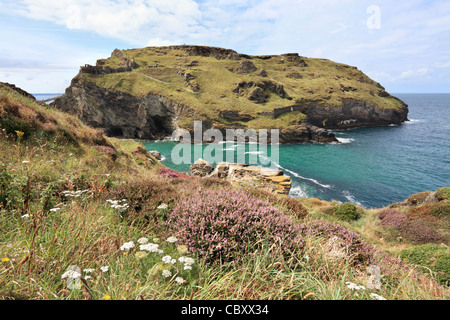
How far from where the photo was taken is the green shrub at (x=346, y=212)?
65.5 feet

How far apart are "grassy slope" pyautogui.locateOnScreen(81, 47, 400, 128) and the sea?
26226mm

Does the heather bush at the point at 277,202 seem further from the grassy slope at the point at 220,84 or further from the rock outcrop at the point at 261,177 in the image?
the grassy slope at the point at 220,84

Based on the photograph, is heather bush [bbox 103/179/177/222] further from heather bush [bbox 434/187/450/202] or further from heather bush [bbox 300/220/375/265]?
heather bush [bbox 434/187/450/202]

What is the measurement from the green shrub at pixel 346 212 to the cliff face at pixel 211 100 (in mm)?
64433

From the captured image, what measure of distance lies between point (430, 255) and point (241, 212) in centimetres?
1182

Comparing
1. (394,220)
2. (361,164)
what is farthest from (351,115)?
(394,220)

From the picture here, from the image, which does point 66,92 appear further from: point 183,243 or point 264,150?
point 183,243

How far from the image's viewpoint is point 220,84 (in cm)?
11512

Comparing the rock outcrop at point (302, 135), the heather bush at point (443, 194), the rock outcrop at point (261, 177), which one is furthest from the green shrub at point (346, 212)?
the rock outcrop at point (302, 135)

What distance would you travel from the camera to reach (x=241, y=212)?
4.34 metres

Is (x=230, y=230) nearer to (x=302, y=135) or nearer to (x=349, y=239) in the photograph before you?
(x=349, y=239)

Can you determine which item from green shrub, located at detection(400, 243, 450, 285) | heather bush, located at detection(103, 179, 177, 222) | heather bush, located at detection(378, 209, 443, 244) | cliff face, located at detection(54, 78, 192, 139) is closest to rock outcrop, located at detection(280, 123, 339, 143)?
cliff face, located at detection(54, 78, 192, 139)

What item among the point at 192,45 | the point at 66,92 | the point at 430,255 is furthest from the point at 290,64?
the point at 430,255

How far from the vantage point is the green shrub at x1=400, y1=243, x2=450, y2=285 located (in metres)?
8.51
